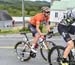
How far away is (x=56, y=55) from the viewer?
9266 mm

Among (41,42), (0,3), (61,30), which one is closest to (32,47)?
(41,42)

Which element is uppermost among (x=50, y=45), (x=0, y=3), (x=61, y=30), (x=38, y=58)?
(x=61, y=30)

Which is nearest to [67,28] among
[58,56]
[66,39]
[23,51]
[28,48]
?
[66,39]

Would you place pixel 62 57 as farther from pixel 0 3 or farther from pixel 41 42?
pixel 0 3

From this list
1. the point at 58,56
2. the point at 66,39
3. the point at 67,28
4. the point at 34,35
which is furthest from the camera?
the point at 34,35

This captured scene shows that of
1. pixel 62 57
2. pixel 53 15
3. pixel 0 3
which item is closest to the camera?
pixel 62 57

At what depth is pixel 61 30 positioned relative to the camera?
9258mm

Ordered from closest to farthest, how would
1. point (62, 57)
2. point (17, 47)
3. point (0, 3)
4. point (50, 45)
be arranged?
point (62, 57) → point (50, 45) → point (17, 47) → point (0, 3)

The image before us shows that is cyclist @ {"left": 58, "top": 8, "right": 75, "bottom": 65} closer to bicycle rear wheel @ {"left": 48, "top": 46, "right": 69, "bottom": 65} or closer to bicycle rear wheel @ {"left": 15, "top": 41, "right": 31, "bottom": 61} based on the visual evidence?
bicycle rear wheel @ {"left": 48, "top": 46, "right": 69, "bottom": 65}

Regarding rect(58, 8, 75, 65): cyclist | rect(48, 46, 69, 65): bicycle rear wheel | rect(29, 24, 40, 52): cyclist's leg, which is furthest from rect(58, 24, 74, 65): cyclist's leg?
rect(29, 24, 40, 52): cyclist's leg

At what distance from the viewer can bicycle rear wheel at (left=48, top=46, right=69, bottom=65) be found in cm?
905

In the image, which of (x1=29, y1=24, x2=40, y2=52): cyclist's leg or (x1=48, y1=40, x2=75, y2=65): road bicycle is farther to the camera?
(x1=29, y1=24, x2=40, y2=52): cyclist's leg

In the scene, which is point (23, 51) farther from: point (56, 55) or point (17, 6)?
point (17, 6)

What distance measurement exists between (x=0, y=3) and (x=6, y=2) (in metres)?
1.57
